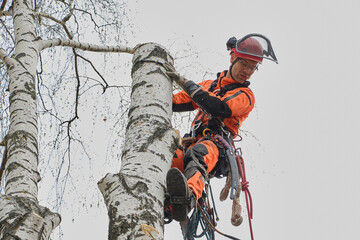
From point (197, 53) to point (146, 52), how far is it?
3.64 ft

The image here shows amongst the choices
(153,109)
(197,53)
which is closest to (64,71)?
(197,53)

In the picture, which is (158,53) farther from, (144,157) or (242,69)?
(242,69)

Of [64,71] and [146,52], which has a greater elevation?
[64,71]

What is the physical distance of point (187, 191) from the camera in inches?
113

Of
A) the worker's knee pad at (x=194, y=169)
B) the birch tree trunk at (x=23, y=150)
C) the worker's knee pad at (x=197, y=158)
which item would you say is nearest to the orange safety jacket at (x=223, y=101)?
the worker's knee pad at (x=197, y=158)

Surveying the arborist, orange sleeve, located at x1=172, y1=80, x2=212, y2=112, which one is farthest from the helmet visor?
orange sleeve, located at x1=172, y1=80, x2=212, y2=112

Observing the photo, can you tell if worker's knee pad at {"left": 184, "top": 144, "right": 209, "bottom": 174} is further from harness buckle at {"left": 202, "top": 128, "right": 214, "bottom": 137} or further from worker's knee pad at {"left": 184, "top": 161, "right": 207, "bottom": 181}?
harness buckle at {"left": 202, "top": 128, "right": 214, "bottom": 137}

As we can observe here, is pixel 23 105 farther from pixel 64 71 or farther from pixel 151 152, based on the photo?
pixel 64 71

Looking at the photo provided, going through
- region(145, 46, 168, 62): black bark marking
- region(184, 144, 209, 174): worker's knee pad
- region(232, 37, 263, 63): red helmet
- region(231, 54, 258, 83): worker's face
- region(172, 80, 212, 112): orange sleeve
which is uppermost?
region(232, 37, 263, 63): red helmet

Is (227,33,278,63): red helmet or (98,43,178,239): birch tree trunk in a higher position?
(227,33,278,63): red helmet

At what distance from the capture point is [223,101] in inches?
151

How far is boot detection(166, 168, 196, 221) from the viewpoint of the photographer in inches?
107

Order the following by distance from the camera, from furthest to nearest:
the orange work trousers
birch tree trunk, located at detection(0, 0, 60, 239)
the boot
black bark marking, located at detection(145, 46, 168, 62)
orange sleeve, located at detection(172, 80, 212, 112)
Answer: orange sleeve, located at detection(172, 80, 212, 112), the orange work trousers, black bark marking, located at detection(145, 46, 168, 62), the boot, birch tree trunk, located at detection(0, 0, 60, 239)

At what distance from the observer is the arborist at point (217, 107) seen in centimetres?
345
